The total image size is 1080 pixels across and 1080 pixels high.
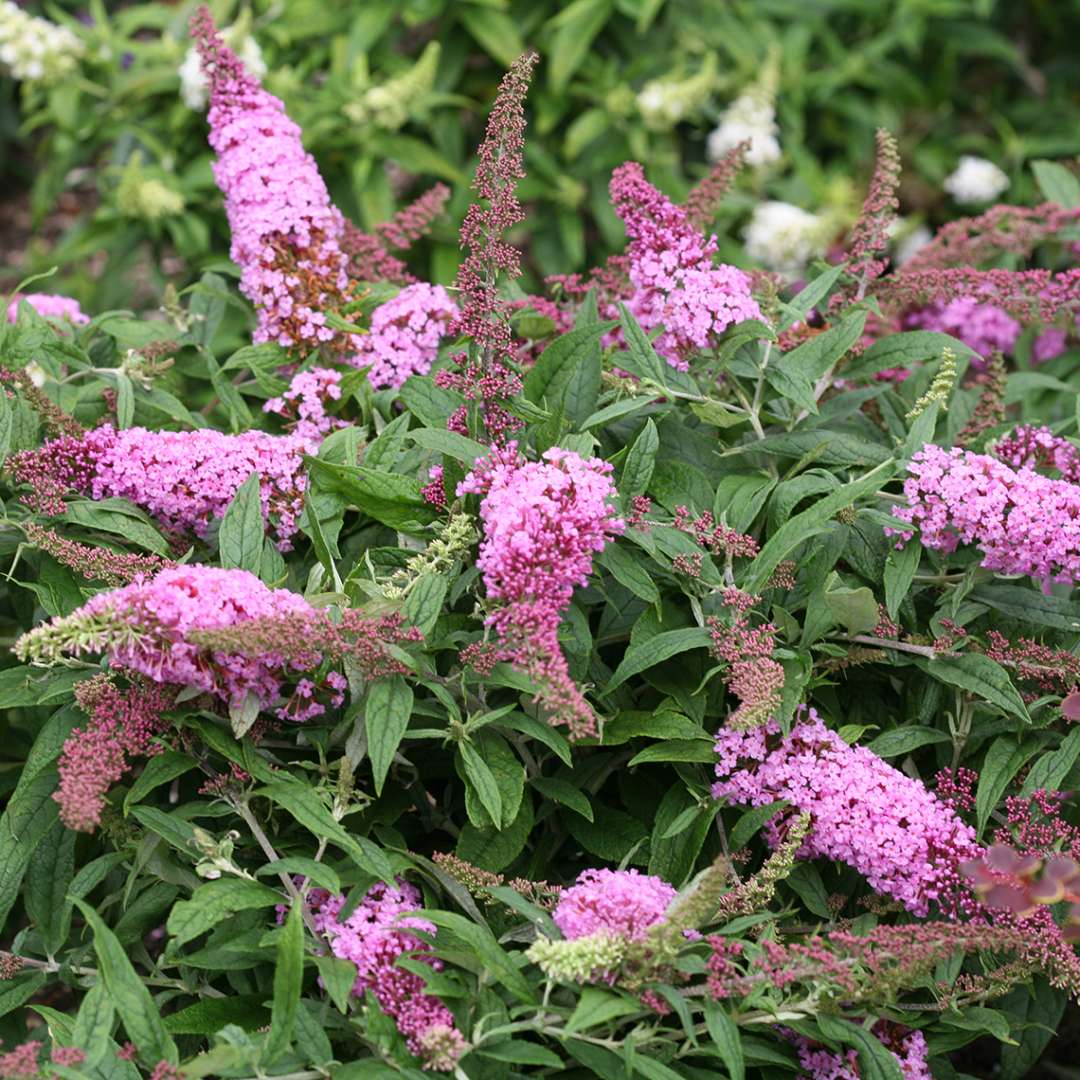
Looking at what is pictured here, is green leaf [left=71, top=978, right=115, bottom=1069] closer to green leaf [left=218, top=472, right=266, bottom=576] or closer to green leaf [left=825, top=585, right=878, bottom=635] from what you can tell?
green leaf [left=218, top=472, right=266, bottom=576]

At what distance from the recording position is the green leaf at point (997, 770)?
8.11ft

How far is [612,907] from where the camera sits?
7.05 feet

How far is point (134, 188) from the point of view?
185 inches

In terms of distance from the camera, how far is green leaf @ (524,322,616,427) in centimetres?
266

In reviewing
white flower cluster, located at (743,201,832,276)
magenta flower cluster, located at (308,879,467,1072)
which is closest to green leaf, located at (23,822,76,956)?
magenta flower cluster, located at (308,879,467,1072)

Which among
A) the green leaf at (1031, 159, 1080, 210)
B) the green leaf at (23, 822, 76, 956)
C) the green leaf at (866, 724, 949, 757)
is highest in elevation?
the green leaf at (1031, 159, 1080, 210)

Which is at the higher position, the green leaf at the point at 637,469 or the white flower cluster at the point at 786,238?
the green leaf at the point at 637,469

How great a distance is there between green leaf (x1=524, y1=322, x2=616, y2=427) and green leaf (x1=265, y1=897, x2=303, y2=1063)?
43.0 inches

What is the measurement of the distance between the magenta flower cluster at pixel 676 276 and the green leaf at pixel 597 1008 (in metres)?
1.26

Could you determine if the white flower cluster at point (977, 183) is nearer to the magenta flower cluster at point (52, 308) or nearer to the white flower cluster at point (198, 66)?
the white flower cluster at point (198, 66)

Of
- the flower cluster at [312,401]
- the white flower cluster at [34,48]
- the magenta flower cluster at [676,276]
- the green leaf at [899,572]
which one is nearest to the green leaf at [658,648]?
the green leaf at [899,572]

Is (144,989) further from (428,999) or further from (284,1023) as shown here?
(428,999)

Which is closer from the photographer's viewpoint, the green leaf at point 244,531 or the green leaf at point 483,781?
the green leaf at point 483,781

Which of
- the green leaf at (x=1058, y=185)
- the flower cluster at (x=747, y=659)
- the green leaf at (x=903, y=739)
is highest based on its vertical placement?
the green leaf at (x=1058, y=185)
